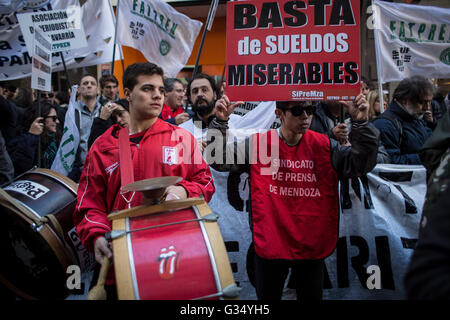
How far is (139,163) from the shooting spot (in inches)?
95.6

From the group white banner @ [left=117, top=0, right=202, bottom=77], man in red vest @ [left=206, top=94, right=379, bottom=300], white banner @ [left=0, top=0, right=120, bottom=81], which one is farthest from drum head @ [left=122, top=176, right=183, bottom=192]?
white banner @ [left=0, top=0, right=120, bottom=81]

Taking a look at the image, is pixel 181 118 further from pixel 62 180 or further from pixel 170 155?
pixel 170 155

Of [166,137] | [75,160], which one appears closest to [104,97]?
[75,160]

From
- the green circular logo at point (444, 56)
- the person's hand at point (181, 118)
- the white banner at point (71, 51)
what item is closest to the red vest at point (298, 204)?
the person's hand at point (181, 118)

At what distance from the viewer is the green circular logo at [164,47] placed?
19.3 feet

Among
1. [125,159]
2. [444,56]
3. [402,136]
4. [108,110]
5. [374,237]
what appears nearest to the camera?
[125,159]

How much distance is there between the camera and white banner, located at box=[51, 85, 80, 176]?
4.21m

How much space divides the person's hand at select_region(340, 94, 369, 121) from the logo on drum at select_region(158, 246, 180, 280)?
5.01ft

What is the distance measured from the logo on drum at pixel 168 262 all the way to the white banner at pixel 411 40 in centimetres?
448

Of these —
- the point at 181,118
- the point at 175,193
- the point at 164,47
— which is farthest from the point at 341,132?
the point at 164,47

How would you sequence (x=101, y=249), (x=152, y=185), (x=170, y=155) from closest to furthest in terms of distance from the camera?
(x=152, y=185) < (x=101, y=249) < (x=170, y=155)

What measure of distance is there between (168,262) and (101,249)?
53 centimetres
